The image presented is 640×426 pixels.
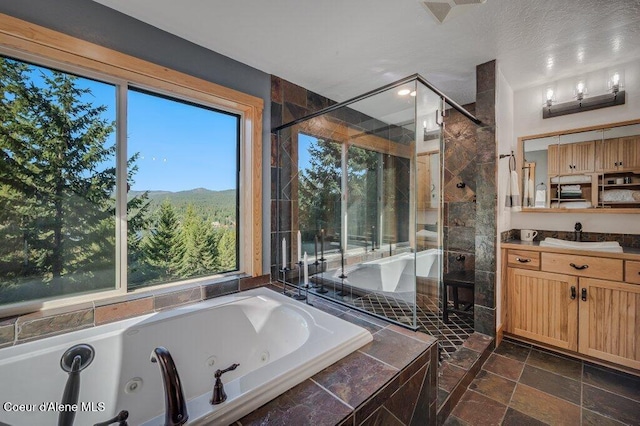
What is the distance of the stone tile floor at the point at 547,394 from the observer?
161cm

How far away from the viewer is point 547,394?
5.96 feet

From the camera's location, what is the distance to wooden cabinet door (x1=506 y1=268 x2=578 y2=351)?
219 centimetres

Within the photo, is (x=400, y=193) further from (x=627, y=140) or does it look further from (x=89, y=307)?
(x=89, y=307)

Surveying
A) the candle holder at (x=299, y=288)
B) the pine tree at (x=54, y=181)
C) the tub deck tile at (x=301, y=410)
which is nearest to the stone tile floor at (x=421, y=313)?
the candle holder at (x=299, y=288)

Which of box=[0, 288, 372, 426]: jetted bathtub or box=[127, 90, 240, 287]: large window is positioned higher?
box=[127, 90, 240, 287]: large window

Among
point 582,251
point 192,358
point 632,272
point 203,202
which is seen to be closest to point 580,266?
point 582,251

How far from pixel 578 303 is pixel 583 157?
135 centimetres

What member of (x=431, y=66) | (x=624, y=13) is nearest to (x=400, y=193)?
(x=431, y=66)

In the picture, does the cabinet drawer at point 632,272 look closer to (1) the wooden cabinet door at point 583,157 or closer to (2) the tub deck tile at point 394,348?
(1) the wooden cabinet door at point 583,157

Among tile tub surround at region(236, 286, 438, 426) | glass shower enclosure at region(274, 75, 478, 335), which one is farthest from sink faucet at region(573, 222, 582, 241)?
tile tub surround at region(236, 286, 438, 426)

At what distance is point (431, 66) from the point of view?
7.77 feet

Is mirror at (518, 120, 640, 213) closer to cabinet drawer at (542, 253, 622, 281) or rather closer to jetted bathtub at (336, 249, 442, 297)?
cabinet drawer at (542, 253, 622, 281)

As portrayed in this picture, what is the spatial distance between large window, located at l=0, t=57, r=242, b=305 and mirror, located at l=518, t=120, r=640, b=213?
312 cm

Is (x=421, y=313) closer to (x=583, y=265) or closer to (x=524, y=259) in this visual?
(x=524, y=259)
